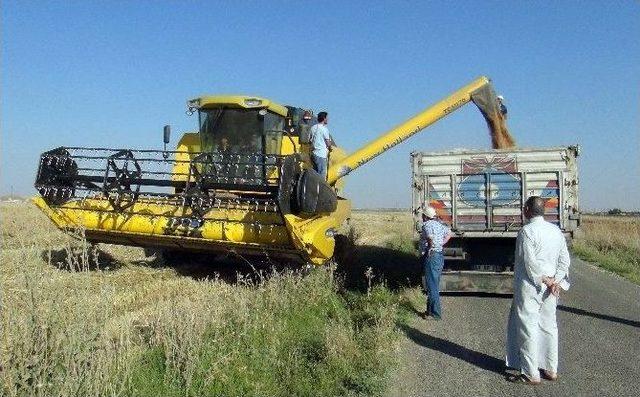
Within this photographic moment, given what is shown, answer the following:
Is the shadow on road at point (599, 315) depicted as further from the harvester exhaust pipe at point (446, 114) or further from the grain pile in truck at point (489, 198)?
the harvester exhaust pipe at point (446, 114)

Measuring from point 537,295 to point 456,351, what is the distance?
1570mm

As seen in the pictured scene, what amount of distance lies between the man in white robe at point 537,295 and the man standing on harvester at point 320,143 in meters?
5.70

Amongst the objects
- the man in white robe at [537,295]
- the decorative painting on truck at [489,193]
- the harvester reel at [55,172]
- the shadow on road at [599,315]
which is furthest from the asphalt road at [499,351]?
the harvester reel at [55,172]

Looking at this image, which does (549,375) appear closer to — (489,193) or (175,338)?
(175,338)

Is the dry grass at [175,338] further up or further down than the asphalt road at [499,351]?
further up

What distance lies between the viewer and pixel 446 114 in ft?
44.2

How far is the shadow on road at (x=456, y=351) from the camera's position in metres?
6.88

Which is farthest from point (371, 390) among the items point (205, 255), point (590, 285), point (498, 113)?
point (590, 285)

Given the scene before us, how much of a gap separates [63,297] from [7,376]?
70 cm

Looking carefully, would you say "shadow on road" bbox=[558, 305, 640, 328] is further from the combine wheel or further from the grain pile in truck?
the combine wheel

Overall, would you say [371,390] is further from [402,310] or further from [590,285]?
[590,285]

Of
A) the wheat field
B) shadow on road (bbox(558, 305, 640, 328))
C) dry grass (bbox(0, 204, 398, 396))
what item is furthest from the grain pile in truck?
dry grass (bbox(0, 204, 398, 396))

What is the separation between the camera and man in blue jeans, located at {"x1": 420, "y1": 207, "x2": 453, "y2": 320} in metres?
Answer: 9.30

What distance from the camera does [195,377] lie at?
5.36 meters
